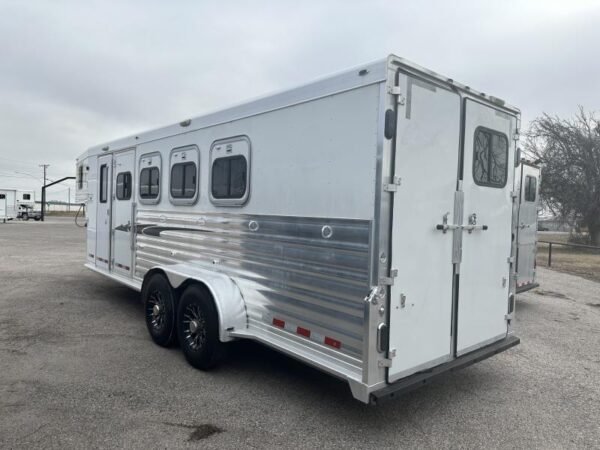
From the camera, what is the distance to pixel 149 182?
5.98 metres

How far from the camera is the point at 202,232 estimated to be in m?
4.91

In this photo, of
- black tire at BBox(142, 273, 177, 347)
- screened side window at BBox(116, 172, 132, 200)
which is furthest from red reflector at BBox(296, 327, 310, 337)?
screened side window at BBox(116, 172, 132, 200)

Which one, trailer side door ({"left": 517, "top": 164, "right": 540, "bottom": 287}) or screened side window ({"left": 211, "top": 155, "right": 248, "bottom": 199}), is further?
trailer side door ({"left": 517, "top": 164, "right": 540, "bottom": 287})

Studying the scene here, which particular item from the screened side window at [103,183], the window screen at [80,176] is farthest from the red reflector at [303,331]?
the window screen at [80,176]

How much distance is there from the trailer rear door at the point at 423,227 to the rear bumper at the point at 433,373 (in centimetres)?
5

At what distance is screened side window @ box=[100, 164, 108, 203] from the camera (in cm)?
719

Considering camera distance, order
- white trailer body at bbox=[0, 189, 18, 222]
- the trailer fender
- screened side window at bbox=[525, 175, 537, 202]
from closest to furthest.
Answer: the trailer fender
screened side window at bbox=[525, 175, 537, 202]
white trailer body at bbox=[0, 189, 18, 222]

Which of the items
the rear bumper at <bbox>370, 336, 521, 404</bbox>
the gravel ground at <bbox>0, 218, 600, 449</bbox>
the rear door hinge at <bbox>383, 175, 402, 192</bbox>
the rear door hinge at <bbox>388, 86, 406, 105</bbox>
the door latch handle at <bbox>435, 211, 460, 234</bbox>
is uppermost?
the rear door hinge at <bbox>388, 86, 406, 105</bbox>

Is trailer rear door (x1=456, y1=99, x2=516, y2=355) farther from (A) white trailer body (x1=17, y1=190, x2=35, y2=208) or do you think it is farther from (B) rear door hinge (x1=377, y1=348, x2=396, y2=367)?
(A) white trailer body (x1=17, y1=190, x2=35, y2=208)

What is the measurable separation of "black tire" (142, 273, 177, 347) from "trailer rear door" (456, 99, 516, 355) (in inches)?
114

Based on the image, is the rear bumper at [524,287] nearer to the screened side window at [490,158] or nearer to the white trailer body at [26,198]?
the screened side window at [490,158]

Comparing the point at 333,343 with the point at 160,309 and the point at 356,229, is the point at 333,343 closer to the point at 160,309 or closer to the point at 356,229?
the point at 356,229

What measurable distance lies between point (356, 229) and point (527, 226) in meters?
5.64

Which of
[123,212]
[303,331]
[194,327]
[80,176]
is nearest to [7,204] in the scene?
[80,176]
